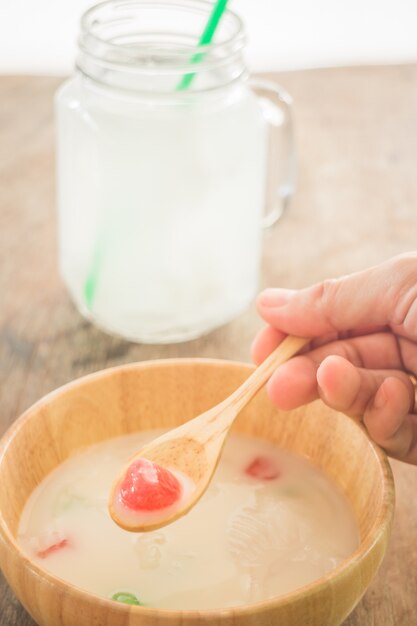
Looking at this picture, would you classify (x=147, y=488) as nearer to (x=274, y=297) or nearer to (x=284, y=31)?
(x=274, y=297)

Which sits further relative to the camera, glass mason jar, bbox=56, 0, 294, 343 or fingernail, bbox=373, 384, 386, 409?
glass mason jar, bbox=56, 0, 294, 343

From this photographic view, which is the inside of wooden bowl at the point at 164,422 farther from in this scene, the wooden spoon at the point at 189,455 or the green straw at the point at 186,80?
the green straw at the point at 186,80

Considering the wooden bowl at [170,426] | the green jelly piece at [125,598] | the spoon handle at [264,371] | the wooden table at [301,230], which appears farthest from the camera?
the wooden table at [301,230]

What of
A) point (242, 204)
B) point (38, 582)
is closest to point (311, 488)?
point (38, 582)

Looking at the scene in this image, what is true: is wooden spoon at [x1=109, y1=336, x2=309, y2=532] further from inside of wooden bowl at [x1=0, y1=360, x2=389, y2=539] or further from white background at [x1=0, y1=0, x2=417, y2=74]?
white background at [x1=0, y1=0, x2=417, y2=74]


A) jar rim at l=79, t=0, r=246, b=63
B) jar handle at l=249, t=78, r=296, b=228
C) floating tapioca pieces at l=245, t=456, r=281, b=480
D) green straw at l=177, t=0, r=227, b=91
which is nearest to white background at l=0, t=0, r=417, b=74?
jar handle at l=249, t=78, r=296, b=228

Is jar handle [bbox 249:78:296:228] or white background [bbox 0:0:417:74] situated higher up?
jar handle [bbox 249:78:296:228]

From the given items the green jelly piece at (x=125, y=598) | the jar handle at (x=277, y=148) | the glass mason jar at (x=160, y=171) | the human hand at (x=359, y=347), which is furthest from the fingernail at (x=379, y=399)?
the jar handle at (x=277, y=148)
